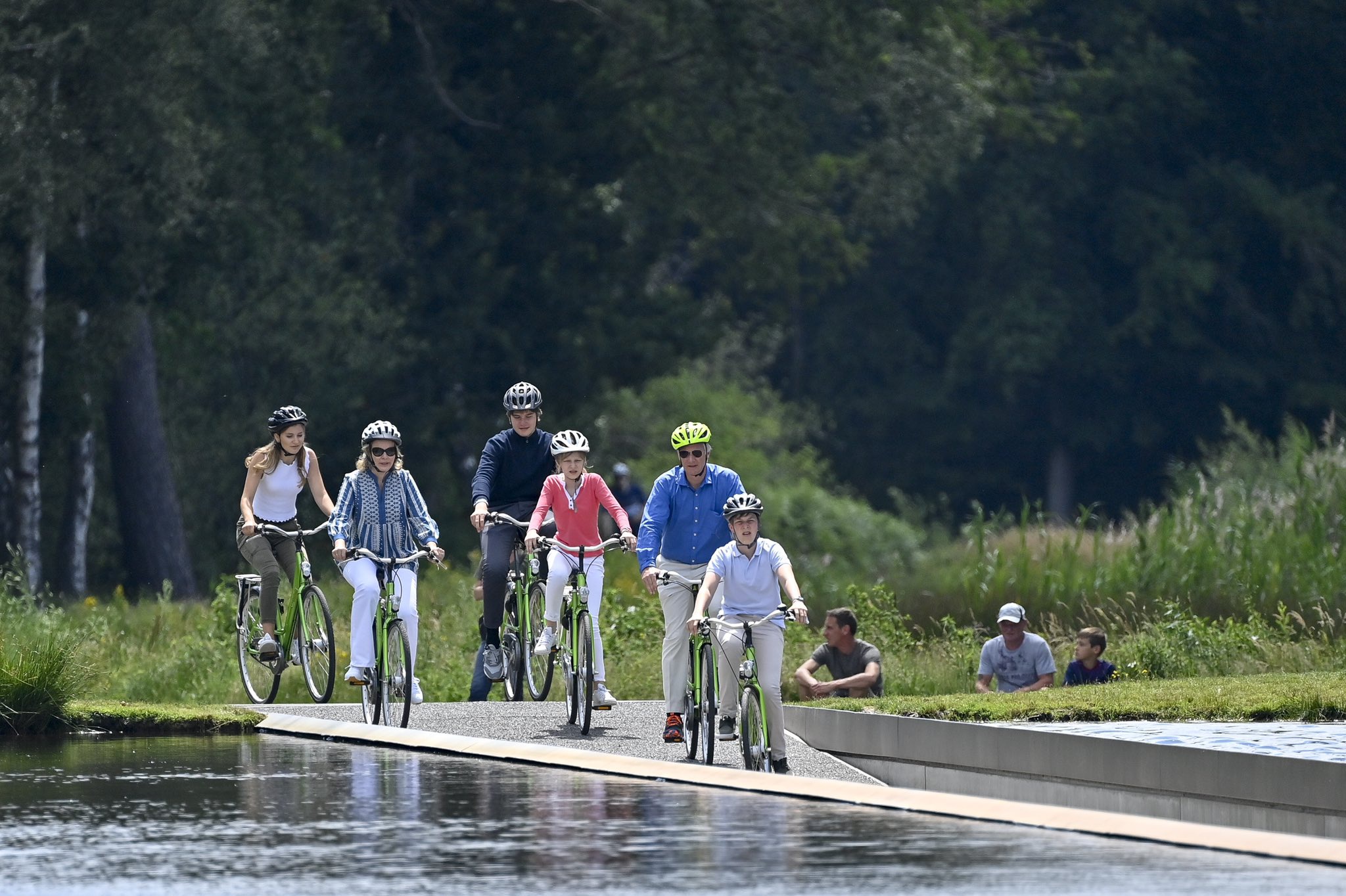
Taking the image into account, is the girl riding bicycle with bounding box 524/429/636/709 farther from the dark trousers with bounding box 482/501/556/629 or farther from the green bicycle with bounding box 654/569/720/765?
the green bicycle with bounding box 654/569/720/765

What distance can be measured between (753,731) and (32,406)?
2028 cm

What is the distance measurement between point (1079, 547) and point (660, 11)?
48.7 feet

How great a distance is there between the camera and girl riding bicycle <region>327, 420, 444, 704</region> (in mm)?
14617

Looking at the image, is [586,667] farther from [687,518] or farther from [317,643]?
[317,643]

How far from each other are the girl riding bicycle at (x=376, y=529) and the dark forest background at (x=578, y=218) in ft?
49.8

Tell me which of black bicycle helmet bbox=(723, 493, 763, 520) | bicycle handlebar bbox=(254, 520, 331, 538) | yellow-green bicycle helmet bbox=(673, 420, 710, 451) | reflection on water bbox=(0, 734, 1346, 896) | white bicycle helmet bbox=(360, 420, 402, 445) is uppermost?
white bicycle helmet bbox=(360, 420, 402, 445)

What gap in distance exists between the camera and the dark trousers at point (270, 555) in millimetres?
16328

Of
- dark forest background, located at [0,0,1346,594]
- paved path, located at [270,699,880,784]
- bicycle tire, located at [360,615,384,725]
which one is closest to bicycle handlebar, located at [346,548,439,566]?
bicycle tire, located at [360,615,384,725]

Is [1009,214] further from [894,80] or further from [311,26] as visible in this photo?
[311,26]

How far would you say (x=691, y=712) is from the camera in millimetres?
13703

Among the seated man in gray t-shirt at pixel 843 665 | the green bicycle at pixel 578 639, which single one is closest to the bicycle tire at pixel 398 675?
the green bicycle at pixel 578 639

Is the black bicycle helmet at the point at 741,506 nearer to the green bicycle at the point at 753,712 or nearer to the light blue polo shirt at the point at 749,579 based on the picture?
the light blue polo shirt at the point at 749,579

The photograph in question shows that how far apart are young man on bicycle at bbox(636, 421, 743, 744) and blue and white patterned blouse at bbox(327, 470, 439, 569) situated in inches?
53.7

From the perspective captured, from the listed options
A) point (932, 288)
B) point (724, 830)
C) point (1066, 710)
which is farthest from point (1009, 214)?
point (724, 830)
